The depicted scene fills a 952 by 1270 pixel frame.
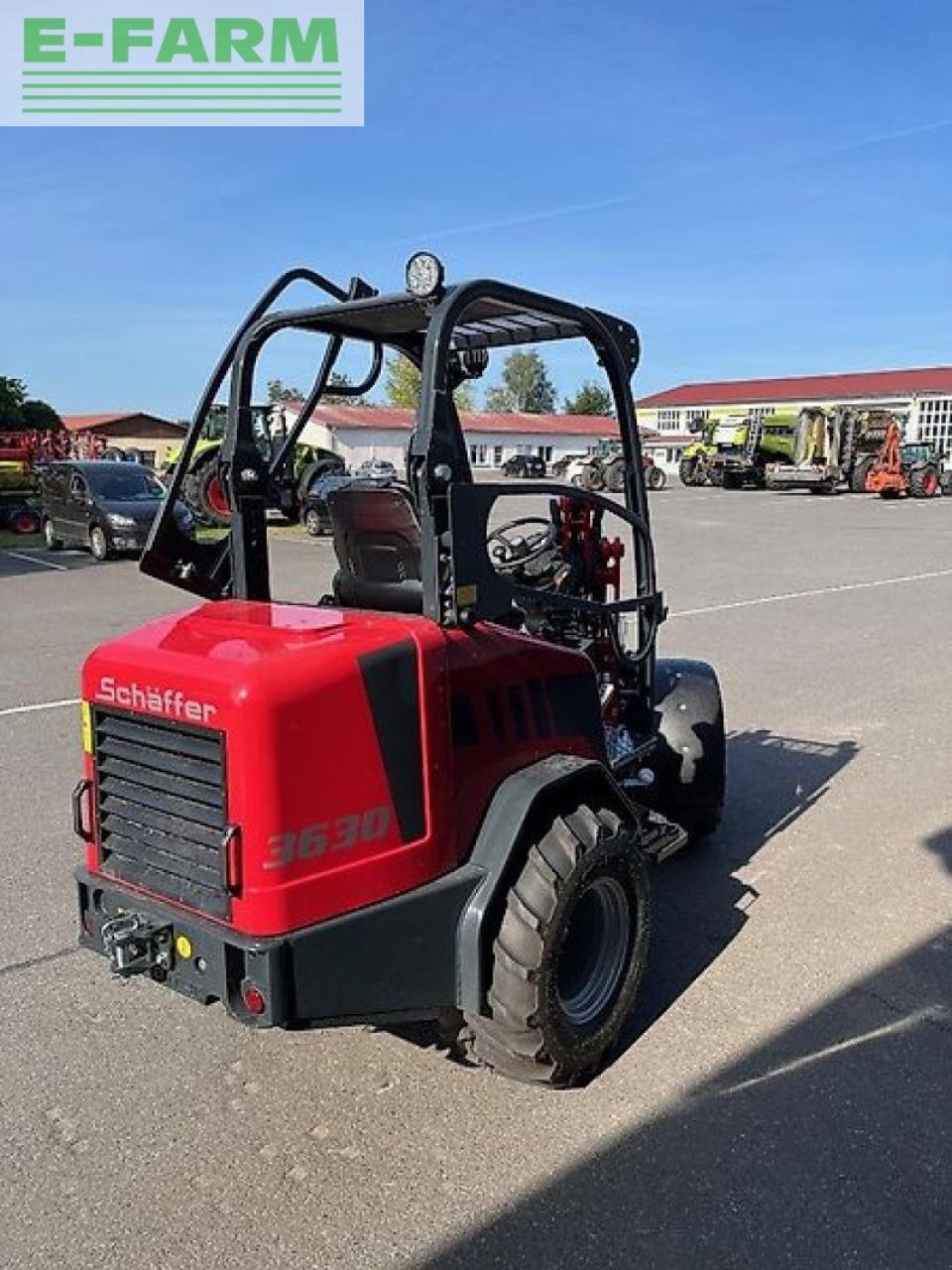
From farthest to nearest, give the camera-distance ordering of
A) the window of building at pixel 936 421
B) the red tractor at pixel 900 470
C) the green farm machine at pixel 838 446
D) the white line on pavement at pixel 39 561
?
the window of building at pixel 936 421, the green farm machine at pixel 838 446, the red tractor at pixel 900 470, the white line on pavement at pixel 39 561

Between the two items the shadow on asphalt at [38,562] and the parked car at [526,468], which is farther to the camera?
the parked car at [526,468]

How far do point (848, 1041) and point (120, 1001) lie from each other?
2.34 metres

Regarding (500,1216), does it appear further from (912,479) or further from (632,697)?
(912,479)

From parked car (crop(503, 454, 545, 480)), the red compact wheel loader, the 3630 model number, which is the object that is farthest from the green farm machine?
the 3630 model number

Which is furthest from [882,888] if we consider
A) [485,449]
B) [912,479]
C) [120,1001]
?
[485,449]

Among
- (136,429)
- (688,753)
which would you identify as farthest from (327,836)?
Answer: (136,429)

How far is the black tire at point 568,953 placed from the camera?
2.88m

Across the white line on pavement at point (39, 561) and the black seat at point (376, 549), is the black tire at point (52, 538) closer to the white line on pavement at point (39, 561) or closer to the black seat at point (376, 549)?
the white line on pavement at point (39, 561)

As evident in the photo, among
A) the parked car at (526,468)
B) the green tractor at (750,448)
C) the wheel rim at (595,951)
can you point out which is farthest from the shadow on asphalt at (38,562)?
the parked car at (526,468)

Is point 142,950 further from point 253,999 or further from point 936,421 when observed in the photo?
point 936,421

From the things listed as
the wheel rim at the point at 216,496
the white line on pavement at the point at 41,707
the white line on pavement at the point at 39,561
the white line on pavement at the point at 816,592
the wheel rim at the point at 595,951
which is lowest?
the white line on pavement at the point at 39,561

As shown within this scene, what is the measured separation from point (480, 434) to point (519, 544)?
59.1m

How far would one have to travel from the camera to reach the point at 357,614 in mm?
3070

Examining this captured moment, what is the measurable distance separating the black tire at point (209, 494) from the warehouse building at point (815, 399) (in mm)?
48034
